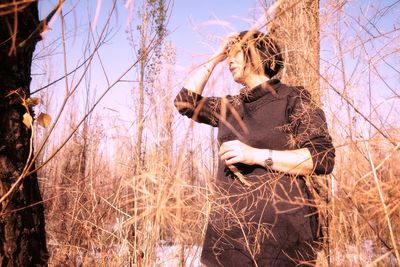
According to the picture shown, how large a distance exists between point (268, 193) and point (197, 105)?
1.71 ft

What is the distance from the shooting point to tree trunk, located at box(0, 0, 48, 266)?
2.82 ft

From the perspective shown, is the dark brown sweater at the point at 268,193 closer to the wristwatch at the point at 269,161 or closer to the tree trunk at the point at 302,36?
the wristwatch at the point at 269,161

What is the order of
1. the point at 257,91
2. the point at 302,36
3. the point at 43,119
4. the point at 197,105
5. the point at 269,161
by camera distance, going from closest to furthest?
the point at 43,119
the point at 269,161
the point at 257,91
the point at 197,105
the point at 302,36

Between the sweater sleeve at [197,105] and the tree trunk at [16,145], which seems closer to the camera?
the tree trunk at [16,145]

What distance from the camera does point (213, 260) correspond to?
1198mm

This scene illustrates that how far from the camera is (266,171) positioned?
1.14 meters

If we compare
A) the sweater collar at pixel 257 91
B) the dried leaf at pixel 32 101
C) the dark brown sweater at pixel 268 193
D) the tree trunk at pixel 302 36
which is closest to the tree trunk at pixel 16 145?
the dried leaf at pixel 32 101

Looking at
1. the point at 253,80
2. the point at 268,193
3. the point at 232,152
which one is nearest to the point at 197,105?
the point at 253,80

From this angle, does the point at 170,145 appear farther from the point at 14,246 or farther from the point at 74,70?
the point at 14,246

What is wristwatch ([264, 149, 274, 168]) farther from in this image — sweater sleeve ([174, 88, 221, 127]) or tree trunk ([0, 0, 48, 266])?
tree trunk ([0, 0, 48, 266])

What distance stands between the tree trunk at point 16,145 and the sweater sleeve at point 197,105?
0.68 metres

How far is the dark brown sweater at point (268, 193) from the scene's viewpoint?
3.55 feet

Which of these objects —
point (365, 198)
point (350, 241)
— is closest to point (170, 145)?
point (365, 198)

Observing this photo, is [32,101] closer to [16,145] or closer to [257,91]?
[16,145]
